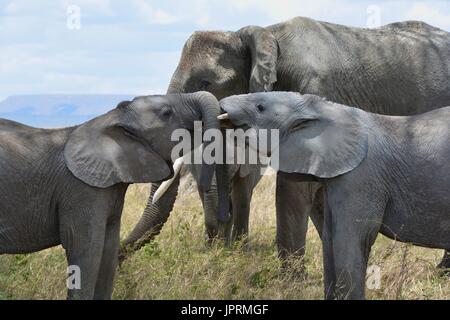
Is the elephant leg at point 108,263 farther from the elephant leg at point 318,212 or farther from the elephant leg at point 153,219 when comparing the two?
the elephant leg at point 318,212

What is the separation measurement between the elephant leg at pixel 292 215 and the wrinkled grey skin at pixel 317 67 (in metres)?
0.37

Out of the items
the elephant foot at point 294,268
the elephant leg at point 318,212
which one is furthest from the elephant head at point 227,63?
the elephant foot at point 294,268

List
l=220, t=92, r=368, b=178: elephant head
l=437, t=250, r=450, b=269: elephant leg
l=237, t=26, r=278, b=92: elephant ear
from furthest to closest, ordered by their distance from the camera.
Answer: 1. l=437, t=250, r=450, b=269: elephant leg
2. l=237, t=26, r=278, b=92: elephant ear
3. l=220, t=92, r=368, b=178: elephant head

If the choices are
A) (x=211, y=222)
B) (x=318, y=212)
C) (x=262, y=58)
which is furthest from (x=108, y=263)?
(x=211, y=222)

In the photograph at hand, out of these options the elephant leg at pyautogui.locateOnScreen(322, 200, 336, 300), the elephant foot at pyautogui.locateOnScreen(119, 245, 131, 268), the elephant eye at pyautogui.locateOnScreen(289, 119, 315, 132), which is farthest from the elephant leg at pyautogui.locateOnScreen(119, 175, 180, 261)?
the elephant eye at pyautogui.locateOnScreen(289, 119, 315, 132)

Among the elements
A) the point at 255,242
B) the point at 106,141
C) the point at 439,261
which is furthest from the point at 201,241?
the point at 106,141

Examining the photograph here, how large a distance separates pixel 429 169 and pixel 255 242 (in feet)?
13.0

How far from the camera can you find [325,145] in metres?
8.07

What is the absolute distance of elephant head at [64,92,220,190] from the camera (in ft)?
26.9

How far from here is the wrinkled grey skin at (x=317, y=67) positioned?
10531 mm

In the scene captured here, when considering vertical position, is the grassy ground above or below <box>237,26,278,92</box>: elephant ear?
below

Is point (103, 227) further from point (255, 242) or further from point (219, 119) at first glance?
point (255, 242)

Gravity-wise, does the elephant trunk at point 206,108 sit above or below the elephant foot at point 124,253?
above

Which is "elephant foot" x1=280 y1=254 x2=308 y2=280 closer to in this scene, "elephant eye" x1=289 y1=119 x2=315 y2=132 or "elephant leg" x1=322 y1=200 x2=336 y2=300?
"elephant leg" x1=322 y1=200 x2=336 y2=300
